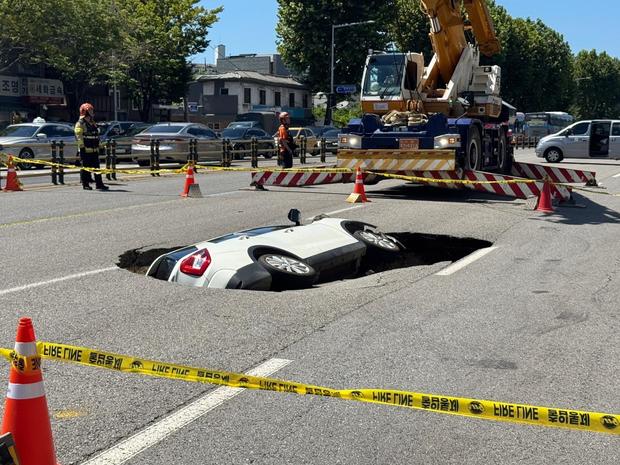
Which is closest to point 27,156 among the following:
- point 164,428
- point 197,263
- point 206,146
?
point 206,146

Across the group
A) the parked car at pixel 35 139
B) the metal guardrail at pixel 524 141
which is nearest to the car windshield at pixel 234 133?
the parked car at pixel 35 139

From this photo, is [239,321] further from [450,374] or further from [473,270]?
[473,270]

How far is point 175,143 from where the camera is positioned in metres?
28.0

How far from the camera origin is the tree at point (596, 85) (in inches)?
4739

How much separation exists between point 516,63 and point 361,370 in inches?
2981

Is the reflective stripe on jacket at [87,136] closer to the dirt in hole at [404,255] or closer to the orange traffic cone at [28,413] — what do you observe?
the dirt in hole at [404,255]

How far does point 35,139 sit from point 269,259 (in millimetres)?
21840

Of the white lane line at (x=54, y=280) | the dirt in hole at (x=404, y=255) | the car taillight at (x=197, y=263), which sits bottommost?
the dirt in hole at (x=404, y=255)

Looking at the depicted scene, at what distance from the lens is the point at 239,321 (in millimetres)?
6223

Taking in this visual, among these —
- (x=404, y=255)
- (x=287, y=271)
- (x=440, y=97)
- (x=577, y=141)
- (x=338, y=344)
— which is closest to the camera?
(x=338, y=344)

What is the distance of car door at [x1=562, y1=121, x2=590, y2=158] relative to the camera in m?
33.8

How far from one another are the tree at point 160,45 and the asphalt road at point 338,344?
124 feet

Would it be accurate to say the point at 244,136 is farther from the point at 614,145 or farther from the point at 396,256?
the point at 396,256

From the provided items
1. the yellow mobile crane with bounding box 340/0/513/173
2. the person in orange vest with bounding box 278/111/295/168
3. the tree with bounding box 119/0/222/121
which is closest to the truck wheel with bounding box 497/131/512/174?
the yellow mobile crane with bounding box 340/0/513/173
